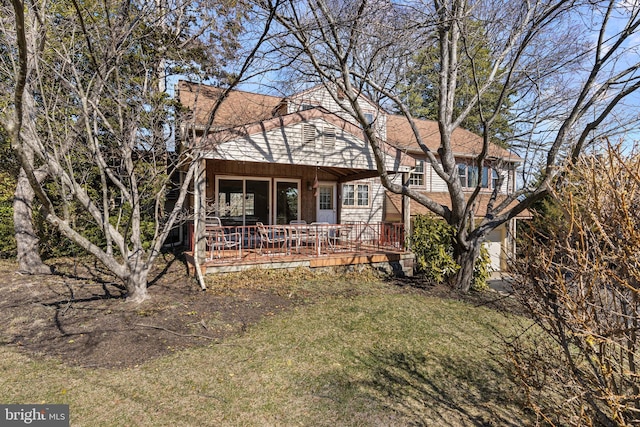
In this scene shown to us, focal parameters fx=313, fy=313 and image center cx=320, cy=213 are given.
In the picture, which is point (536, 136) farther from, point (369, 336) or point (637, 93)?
point (369, 336)

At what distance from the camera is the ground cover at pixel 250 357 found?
3.22 meters

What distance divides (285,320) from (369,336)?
5.12 feet

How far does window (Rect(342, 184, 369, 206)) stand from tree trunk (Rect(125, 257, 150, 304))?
8781mm

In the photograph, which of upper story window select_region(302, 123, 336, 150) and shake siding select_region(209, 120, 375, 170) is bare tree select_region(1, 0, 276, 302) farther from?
upper story window select_region(302, 123, 336, 150)

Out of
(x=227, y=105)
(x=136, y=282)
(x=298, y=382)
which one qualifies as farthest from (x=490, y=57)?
(x=136, y=282)

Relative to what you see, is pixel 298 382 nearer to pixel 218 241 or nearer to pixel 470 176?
pixel 218 241

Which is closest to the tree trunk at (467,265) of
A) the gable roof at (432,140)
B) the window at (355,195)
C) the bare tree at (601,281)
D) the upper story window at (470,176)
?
the window at (355,195)

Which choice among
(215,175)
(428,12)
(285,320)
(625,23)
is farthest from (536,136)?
(215,175)

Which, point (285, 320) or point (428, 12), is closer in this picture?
point (285, 320)

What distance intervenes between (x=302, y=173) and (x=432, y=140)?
7.82 m

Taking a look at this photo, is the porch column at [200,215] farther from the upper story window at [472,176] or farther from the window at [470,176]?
the window at [470,176]

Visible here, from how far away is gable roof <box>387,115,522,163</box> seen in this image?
15.3 meters

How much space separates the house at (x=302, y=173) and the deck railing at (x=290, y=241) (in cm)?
6

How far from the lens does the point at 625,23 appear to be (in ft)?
23.8
